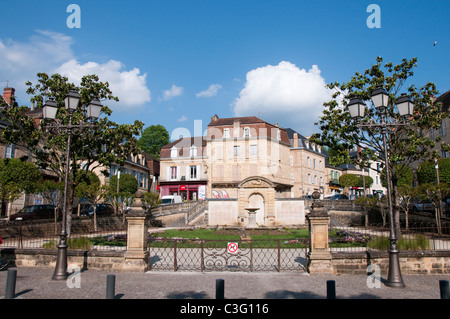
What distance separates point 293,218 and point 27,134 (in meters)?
22.0

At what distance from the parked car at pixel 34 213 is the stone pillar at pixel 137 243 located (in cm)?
1561

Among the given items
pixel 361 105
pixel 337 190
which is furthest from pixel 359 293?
pixel 337 190

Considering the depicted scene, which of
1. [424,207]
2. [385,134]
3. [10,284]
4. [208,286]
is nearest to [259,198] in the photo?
[424,207]

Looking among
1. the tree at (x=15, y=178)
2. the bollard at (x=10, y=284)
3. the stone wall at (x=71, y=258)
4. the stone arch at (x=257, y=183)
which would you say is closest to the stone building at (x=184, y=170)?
the stone arch at (x=257, y=183)

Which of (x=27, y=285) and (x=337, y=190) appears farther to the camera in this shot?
(x=337, y=190)

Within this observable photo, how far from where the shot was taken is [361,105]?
9.77 metres

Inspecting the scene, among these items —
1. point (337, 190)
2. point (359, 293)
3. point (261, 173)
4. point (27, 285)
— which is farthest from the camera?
point (337, 190)

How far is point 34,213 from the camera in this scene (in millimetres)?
22750

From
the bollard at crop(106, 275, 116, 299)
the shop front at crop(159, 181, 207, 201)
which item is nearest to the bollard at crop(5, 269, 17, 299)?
the bollard at crop(106, 275, 116, 299)

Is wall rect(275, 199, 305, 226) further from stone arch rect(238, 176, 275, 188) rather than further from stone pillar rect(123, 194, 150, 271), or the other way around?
stone pillar rect(123, 194, 150, 271)

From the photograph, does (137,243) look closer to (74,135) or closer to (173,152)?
(74,135)

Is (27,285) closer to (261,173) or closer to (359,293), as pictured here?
(359,293)

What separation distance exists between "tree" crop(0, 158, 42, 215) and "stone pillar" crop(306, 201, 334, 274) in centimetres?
1658

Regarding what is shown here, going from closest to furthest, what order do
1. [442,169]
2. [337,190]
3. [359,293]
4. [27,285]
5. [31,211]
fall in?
[359,293]
[27,285]
[31,211]
[442,169]
[337,190]
